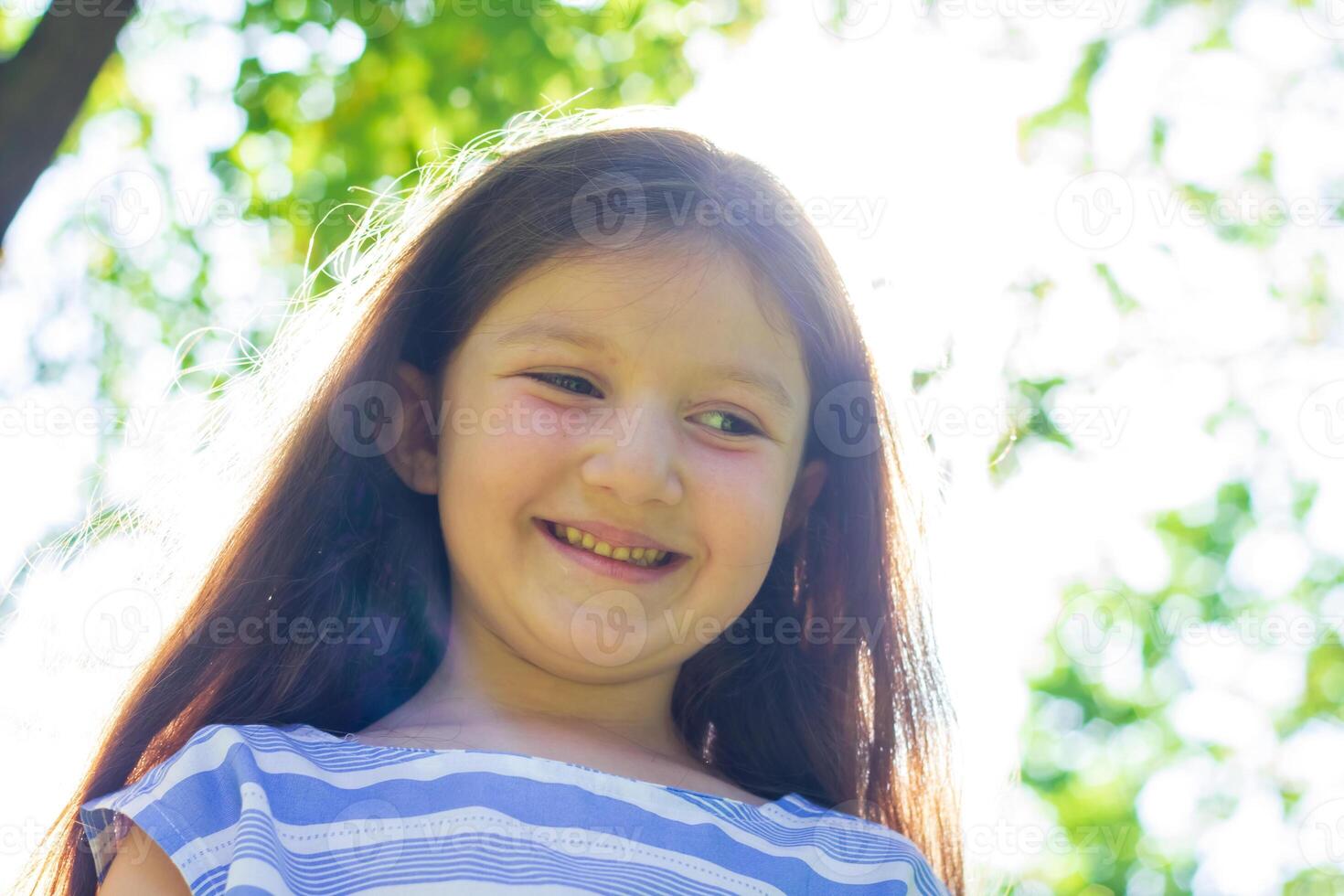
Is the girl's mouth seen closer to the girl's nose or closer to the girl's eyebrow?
the girl's nose

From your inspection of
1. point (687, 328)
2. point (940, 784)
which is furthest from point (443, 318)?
point (940, 784)

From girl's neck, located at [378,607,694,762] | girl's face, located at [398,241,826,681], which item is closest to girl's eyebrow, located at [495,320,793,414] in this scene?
girl's face, located at [398,241,826,681]

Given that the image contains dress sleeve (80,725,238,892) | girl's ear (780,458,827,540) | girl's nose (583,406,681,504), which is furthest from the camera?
girl's ear (780,458,827,540)

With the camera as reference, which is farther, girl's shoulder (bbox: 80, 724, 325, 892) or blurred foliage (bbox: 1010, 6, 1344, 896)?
blurred foliage (bbox: 1010, 6, 1344, 896)

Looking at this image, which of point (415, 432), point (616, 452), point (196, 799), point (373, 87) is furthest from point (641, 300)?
point (373, 87)

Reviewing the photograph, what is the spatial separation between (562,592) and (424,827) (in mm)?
427

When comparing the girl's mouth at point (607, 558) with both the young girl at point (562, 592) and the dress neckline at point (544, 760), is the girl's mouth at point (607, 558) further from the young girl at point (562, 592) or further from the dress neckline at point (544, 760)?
the dress neckline at point (544, 760)

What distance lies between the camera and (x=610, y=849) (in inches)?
74.4

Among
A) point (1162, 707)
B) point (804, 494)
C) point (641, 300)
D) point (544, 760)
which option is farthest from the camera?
point (1162, 707)

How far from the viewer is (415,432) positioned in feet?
7.60

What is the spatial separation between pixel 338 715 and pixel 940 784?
116 cm

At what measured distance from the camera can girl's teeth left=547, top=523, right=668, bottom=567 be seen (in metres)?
2.11

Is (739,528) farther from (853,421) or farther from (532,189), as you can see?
(532,189)

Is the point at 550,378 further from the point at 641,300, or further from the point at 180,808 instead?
the point at 180,808
